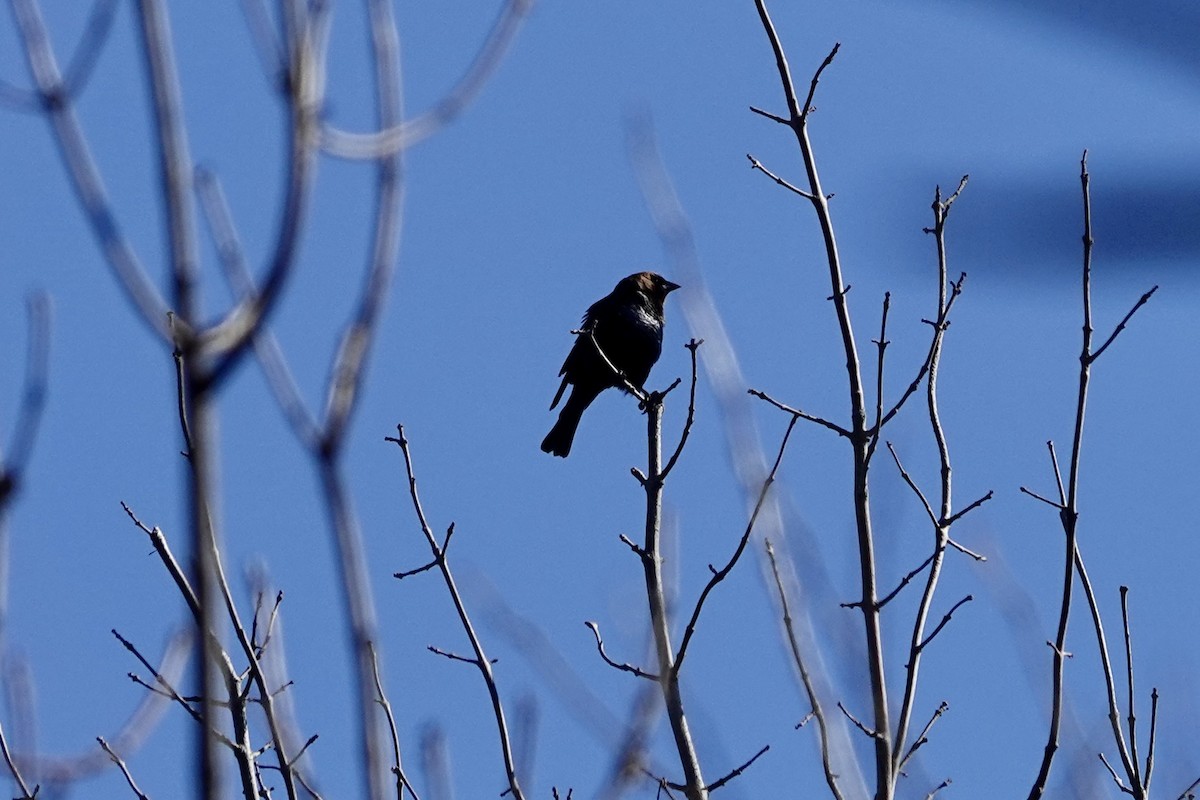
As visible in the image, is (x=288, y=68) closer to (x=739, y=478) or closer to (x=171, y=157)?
(x=171, y=157)

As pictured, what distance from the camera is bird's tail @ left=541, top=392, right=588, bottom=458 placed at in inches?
304

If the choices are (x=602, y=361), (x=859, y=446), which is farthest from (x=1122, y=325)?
(x=602, y=361)

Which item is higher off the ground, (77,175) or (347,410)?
(77,175)

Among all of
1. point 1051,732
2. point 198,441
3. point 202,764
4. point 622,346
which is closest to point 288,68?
point 198,441

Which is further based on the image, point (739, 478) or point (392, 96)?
point (739, 478)

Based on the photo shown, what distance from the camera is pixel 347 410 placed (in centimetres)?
142

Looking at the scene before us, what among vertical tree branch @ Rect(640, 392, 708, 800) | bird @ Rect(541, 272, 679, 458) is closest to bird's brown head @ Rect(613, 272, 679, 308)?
bird @ Rect(541, 272, 679, 458)

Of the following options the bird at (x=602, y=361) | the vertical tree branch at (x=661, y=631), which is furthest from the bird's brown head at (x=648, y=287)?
the vertical tree branch at (x=661, y=631)

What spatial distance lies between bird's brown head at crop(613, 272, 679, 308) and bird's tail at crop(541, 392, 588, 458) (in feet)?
2.60

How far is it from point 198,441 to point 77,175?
2.01 ft

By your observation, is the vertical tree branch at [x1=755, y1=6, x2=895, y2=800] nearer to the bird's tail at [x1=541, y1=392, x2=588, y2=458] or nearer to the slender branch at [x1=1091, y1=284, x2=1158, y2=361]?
the slender branch at [x1=1091, y1=284, x2=1158, y2=361]

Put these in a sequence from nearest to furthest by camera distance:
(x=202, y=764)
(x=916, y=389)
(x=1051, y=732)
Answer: (x=202, y=764)
(x=1051, y=732)
(x=916, y=389)

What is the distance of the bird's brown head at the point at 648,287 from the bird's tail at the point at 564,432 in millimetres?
792

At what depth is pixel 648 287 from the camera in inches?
324
